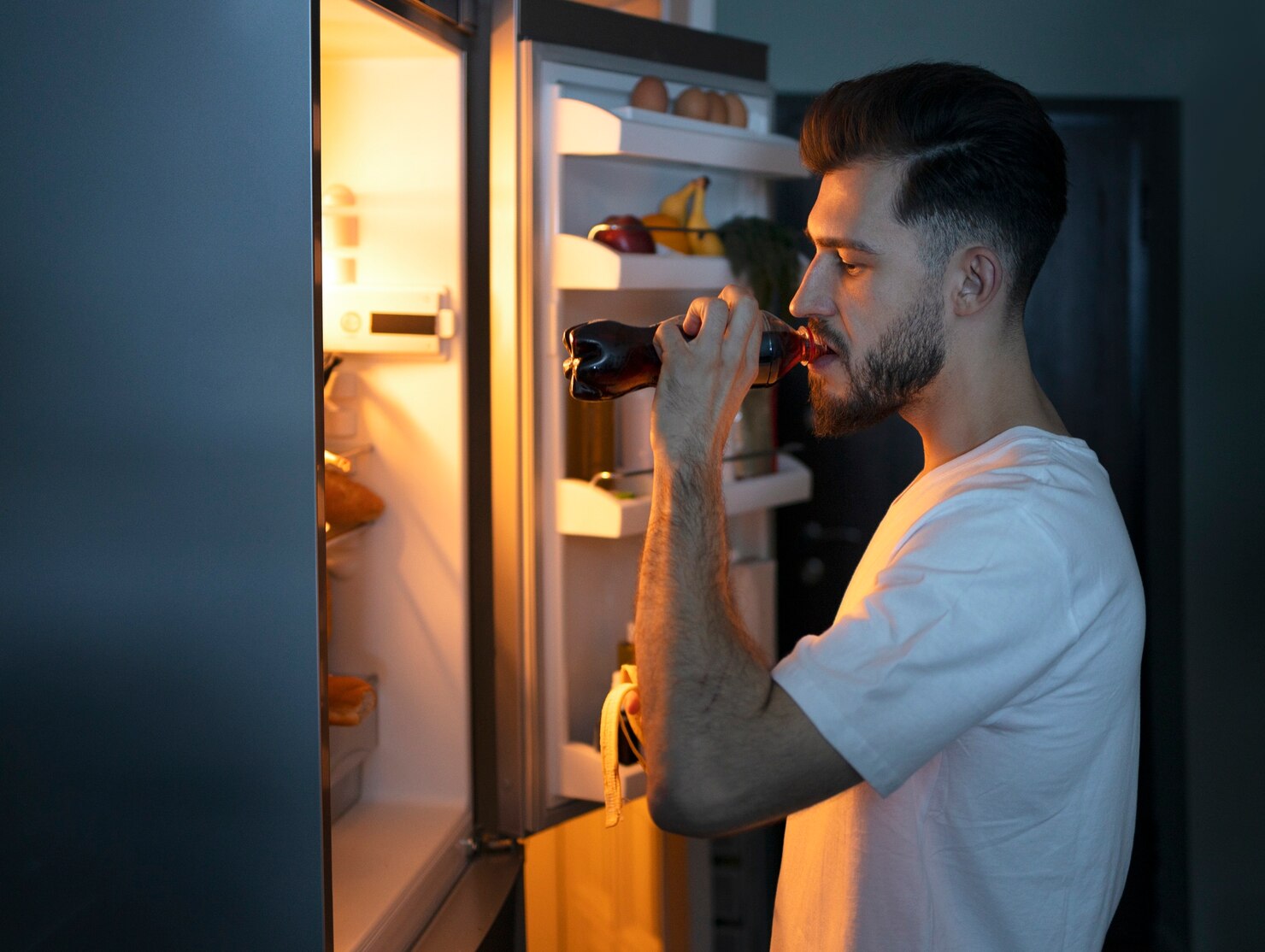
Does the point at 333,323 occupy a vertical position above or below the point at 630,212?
below

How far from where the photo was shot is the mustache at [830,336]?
3.21 ft

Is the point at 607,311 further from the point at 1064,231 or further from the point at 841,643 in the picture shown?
the point at 1064,231

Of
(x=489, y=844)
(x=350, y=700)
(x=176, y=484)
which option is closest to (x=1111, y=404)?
(x=489, y=844)

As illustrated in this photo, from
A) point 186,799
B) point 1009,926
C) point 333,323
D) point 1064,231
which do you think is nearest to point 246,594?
point 186,799

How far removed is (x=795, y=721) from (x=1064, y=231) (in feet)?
6.23

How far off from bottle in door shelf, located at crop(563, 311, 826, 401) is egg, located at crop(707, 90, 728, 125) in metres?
0.54

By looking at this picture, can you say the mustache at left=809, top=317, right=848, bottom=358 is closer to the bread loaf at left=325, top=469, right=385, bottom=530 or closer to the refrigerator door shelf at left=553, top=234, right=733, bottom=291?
the refrigerator door shelf at left=553, top=234, right=733, bottom=291

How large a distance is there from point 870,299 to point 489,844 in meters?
0.80

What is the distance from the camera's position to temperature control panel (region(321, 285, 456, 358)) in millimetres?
1267

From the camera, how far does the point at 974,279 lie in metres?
0.94

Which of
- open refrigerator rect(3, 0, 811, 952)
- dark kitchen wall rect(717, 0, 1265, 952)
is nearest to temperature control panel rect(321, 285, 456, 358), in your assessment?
open refrigerator rect(3, 0, 811, 952)

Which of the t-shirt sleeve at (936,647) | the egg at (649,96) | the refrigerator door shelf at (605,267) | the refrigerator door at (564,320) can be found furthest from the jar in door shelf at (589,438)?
the t-shirt sleeve at (936,647)

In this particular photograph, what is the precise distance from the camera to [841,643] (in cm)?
76

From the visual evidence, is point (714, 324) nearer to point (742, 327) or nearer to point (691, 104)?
point (742, 327)
